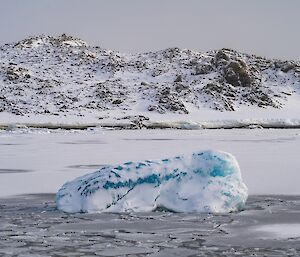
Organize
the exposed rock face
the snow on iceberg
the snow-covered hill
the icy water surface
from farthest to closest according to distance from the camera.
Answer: the exposed rock face → the snow-covered hill → the snow on iceberg → the icy water surface

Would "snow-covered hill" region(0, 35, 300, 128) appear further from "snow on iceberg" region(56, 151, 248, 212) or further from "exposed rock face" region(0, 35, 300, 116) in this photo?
"snow on iceberg" region(56, 151, 248, 212)

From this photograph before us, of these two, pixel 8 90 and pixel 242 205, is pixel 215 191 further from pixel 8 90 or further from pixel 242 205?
pixel 8 90

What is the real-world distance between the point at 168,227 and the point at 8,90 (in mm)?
46025

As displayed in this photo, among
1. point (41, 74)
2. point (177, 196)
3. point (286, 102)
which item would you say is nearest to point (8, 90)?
point (41, 74)

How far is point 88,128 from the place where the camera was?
35188 mm

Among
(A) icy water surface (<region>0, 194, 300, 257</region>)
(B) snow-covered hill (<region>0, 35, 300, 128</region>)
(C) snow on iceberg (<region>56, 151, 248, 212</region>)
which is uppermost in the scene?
(B) snow-covered hill (<region>0, 35, 300, 128</region>)

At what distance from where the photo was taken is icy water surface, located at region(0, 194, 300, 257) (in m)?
5.43

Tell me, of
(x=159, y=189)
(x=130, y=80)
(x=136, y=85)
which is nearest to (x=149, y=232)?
(x=159, y=189)

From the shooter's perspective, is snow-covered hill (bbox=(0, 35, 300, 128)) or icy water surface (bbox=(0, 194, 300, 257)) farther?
snow-covered hill (bbox=(0, 35, 300, 128))

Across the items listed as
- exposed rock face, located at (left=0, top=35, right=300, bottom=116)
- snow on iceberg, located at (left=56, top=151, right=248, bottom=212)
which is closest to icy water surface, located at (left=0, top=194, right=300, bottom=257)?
snow on iceberg, located at (left=56, top=151, right=248, bottom=212)

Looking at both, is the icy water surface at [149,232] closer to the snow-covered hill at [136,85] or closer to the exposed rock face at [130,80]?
the snow-covered hill at [136,85]

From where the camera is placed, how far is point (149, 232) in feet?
20.7

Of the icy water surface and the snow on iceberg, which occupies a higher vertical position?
the snow on iceberg

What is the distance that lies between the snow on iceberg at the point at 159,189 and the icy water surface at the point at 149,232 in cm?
23
